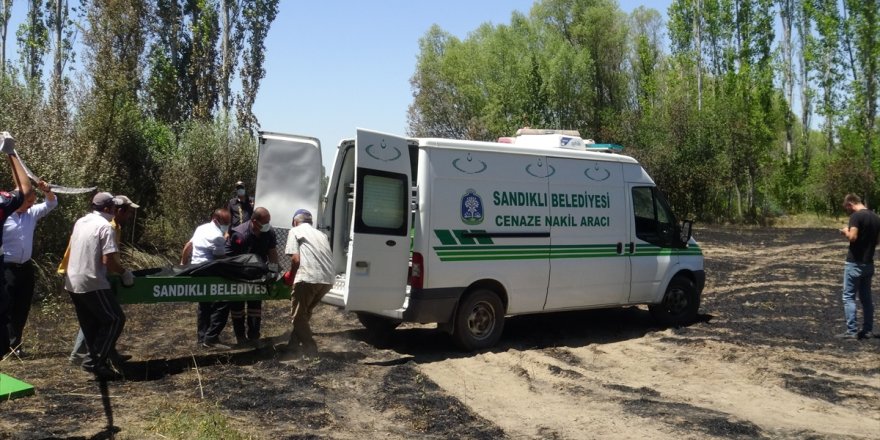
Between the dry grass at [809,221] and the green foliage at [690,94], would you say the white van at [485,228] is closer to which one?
the green foliage at [690,94]

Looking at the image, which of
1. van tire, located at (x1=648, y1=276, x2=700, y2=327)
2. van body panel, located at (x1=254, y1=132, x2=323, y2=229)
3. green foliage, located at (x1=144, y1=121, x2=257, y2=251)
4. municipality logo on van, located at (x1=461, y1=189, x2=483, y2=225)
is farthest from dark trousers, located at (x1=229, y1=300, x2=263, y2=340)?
green foliage, located at (x1=144, y1=121, x2=257, y2=251)

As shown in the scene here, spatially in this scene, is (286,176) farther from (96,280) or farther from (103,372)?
(103,372)

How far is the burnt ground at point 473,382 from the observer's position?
608 centimetres

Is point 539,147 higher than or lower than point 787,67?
lower

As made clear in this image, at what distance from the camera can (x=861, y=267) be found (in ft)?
32.4

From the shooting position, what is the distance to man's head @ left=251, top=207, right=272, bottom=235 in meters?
8.92

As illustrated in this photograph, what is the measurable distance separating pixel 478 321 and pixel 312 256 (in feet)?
7.12

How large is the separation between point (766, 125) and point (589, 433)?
1757 inches

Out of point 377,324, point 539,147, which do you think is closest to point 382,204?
point 377,324

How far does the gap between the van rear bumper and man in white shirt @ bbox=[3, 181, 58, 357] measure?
13.1ft

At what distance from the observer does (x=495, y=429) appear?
6109 mm

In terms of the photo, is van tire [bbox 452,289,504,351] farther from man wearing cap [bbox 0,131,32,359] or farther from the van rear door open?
man wearing cap [bbox 0,131,32,359]

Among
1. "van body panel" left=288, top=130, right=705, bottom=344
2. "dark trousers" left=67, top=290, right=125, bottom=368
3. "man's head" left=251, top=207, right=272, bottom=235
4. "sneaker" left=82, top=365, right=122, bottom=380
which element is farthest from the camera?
"man's head" left=251, top=207, right=272, bottom=235

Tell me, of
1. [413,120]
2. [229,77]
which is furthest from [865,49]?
[229,77]
